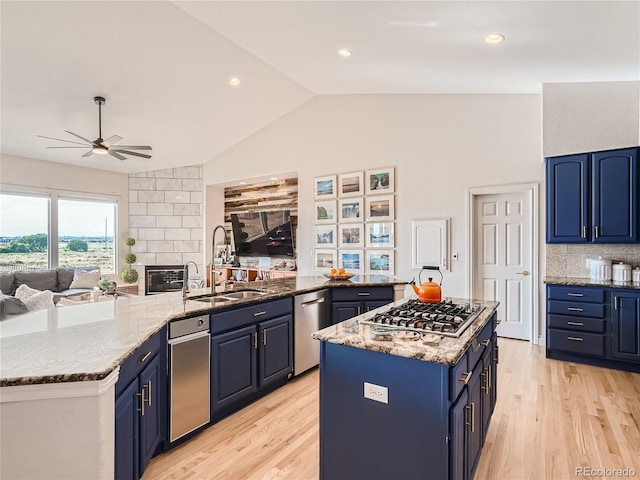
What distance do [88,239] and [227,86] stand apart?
4.77 metres

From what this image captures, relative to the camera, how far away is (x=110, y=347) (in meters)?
1.52

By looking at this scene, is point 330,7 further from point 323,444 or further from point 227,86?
point 323,444

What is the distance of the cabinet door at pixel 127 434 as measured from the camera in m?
1.46

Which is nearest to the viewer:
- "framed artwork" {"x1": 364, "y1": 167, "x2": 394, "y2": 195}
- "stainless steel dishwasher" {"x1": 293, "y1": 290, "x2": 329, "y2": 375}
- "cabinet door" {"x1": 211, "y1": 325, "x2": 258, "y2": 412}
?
"cabinet door" {"x1": 211, "y1": 325, "x2": 258, "y2": 412}

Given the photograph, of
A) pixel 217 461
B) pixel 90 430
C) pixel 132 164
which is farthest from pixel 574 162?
pixel 132 164

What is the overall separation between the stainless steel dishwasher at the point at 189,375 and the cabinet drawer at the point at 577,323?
3.63 metres

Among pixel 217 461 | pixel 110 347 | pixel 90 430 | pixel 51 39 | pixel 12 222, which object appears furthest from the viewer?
pixel 12 222

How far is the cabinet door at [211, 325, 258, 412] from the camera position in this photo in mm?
2367

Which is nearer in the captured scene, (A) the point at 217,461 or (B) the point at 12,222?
(A) the point at 217,461

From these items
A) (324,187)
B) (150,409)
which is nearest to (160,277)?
(324,187)

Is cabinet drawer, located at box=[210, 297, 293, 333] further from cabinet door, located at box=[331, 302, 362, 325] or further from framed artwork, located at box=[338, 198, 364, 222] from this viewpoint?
framed artwork, located at box=[338, 198, 364, 222]

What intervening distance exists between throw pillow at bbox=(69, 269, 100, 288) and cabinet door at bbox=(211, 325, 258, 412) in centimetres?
554

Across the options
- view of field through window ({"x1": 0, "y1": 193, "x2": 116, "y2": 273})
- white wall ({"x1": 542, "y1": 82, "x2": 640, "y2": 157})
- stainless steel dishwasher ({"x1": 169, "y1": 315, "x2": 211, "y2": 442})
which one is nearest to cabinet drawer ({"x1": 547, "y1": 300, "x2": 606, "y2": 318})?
white wall ({"x1": 542, "y1": 82, "x2": 640, "y2": 157})

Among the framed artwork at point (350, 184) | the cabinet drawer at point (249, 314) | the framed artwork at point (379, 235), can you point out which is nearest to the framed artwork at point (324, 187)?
the framed artwork at point (350, 184)
